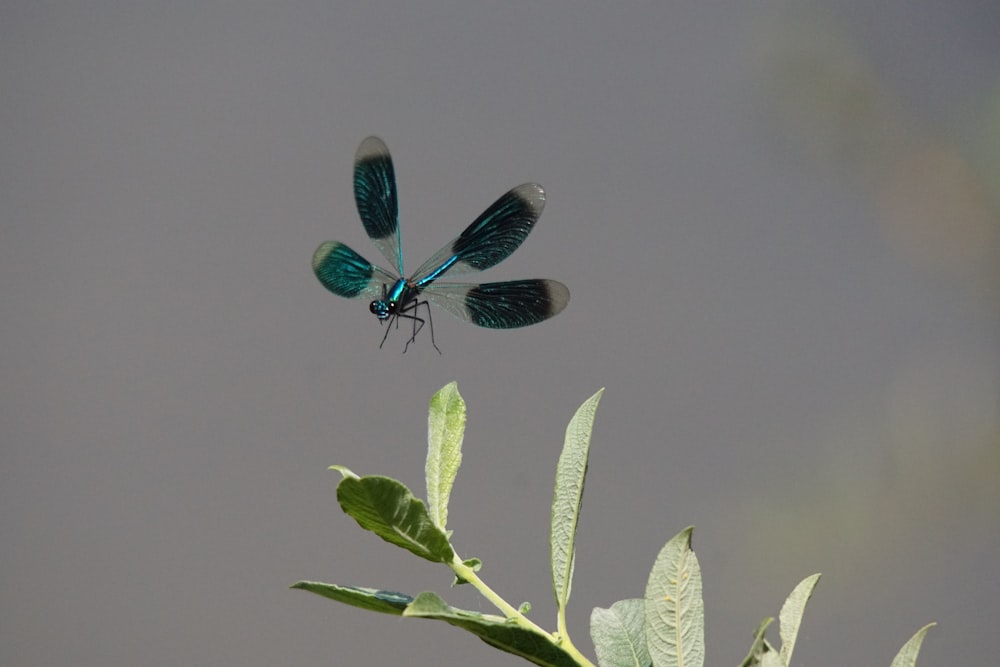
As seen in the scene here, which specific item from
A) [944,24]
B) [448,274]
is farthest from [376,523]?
[944,24]

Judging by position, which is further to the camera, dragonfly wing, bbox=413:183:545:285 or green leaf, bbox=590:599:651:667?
dragonfly wing, bbox=413:183:545:285

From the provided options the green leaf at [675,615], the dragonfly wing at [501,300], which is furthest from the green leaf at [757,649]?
the dragonfly wing at [501,300]

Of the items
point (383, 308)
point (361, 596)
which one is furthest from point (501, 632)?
point (383, 308)

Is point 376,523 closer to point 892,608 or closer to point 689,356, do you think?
point 689,356

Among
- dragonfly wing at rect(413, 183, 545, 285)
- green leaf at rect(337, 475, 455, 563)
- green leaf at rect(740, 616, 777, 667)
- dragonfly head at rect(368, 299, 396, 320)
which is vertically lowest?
green leaf at rect(740, 616, 777, 667)

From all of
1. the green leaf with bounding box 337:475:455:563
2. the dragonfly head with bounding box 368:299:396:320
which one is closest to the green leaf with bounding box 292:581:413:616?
the green leaf with bounding box 337:475:455:563

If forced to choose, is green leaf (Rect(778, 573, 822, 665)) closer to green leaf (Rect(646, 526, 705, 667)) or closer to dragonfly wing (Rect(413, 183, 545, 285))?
green leaf (Rect(646, 526, 705, 667))
